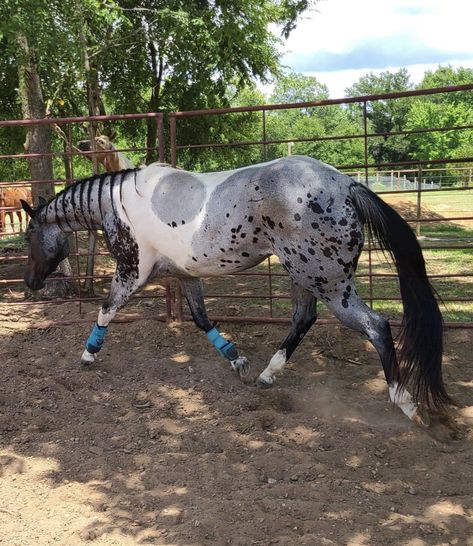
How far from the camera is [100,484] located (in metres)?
3.05

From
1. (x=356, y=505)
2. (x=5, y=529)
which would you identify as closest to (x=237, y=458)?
(x=356, y=505)

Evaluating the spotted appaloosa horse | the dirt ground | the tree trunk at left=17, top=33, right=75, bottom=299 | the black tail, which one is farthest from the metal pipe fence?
the dirt ground

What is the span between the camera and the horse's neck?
4.56 metres

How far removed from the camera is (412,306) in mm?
3695

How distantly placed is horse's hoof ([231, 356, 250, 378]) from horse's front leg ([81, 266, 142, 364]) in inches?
38.5

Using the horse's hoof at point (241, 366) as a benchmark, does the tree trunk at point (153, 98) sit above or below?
above

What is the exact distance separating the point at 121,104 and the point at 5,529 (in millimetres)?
10259

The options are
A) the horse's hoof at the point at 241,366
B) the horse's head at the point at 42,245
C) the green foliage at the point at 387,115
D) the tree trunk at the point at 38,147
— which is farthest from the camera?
the green foliage at the point at 387,115

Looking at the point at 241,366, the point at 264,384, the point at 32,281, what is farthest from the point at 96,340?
the point at 264,384

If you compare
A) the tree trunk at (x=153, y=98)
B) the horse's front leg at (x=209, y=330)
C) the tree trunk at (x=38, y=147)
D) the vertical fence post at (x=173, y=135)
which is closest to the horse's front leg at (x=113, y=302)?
the horse's front leg at (x=209, y=330)

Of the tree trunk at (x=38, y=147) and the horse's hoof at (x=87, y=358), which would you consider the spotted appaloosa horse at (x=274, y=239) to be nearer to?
the horse's hoof at (x=87, y=358)

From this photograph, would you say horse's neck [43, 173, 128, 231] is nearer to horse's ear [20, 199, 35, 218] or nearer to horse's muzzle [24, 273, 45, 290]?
horse's ear [20, 199, 35, 218]

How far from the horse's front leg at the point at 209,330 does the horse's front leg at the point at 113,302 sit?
0.43 m

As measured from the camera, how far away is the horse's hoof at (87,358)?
15.6 ft
